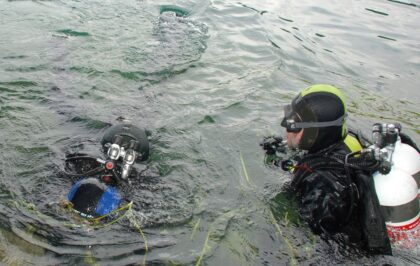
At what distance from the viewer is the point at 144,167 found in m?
4.65

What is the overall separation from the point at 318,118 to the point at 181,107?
114 inches

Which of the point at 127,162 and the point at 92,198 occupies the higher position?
the point at 127,162

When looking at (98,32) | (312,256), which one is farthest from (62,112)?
(312,256)

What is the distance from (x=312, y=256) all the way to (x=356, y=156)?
1035mm

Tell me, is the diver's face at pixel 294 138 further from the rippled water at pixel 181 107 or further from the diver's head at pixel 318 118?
the rippled water at pixel 181 107

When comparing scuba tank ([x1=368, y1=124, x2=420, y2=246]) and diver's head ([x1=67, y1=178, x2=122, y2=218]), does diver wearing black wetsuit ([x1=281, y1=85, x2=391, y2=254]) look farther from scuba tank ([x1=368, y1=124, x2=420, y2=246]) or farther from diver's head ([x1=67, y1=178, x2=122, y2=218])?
diver's head ([x1=67, y1=178, x2=122, y2=218])

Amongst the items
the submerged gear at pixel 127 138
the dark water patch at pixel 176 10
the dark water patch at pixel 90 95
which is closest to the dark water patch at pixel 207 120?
the dark water patch at pixel 90 95

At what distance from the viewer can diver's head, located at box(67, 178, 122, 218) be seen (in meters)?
3.41

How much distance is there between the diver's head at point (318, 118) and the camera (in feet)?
12.3

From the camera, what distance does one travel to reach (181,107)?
625cm

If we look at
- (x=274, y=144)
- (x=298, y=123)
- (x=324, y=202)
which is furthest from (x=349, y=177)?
(x=274, y=144)

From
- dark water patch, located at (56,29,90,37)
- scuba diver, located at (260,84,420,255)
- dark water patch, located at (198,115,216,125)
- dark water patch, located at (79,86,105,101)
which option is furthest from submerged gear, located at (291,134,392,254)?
dark water patch, located at (56,29,90,37)

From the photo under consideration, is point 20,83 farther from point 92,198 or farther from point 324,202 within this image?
point 324,202

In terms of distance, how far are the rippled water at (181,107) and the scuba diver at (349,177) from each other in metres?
0.42
